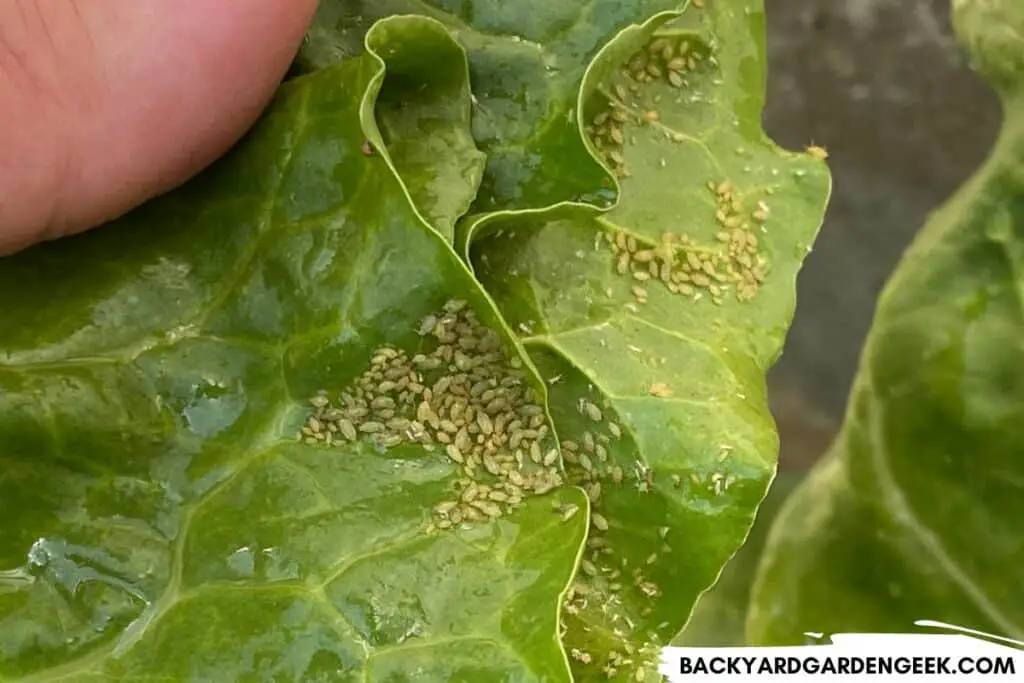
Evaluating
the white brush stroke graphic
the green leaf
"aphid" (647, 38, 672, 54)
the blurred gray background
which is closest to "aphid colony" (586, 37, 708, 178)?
"aphid" (647, 38, 672, 54)

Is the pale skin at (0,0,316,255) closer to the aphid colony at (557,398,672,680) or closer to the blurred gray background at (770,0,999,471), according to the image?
the aphid colony at (557,398,672,680)

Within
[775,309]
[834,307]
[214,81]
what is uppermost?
[214,81]

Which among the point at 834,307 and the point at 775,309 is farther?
the point at 834,307

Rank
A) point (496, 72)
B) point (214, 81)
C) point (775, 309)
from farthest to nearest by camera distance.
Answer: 1. point (775, 309)
2. point (496, 72)
3. point (214, 81)

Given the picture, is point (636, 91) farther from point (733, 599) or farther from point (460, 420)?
point (733, 599)

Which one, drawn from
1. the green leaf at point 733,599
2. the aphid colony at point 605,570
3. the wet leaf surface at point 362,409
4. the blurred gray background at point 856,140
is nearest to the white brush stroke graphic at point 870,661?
the aphid colony at point 605,570

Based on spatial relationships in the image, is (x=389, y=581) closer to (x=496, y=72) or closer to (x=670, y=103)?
(x=496, y=72)

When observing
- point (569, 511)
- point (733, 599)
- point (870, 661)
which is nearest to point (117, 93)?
point (569, 511)

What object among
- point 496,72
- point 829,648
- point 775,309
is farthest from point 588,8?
point 829,648
